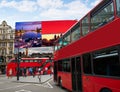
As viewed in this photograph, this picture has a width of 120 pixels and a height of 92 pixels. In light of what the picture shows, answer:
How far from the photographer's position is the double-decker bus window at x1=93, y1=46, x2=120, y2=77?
26.5ft

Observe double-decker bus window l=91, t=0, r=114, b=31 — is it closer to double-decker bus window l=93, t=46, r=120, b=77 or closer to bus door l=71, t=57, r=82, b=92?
double-decker bus window l=93, t=46, r=120, b=77

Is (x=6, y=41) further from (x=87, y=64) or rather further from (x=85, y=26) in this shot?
(x=87, y=64)

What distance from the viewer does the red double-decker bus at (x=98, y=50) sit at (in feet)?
26.9

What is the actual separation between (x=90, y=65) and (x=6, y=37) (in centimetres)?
7847

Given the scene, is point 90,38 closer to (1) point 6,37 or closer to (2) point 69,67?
(2) point 69,67

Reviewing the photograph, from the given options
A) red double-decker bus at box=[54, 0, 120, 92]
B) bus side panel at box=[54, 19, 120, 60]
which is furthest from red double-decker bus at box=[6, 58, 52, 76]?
bus side panel at box=[54, 19, 120, 60]

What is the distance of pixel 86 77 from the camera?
439 inches

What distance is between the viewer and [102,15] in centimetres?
934

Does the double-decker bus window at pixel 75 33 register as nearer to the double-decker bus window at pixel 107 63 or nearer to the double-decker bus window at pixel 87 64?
the double-decker bus window at pixel 87 64

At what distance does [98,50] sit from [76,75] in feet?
13.4

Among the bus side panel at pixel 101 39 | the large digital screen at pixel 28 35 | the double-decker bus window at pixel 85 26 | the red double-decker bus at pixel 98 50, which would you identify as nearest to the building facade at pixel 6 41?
the large digital screen at pixel 28 35

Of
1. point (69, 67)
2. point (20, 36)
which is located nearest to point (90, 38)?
point (69, 67)

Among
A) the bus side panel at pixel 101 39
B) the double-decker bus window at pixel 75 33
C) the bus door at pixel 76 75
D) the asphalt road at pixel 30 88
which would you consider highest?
the double-decker bus window at pixel 75 33

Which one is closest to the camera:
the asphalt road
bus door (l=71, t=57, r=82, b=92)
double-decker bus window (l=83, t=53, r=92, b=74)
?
double-decker bus window (l=83, t=53, r=92, b=74)
